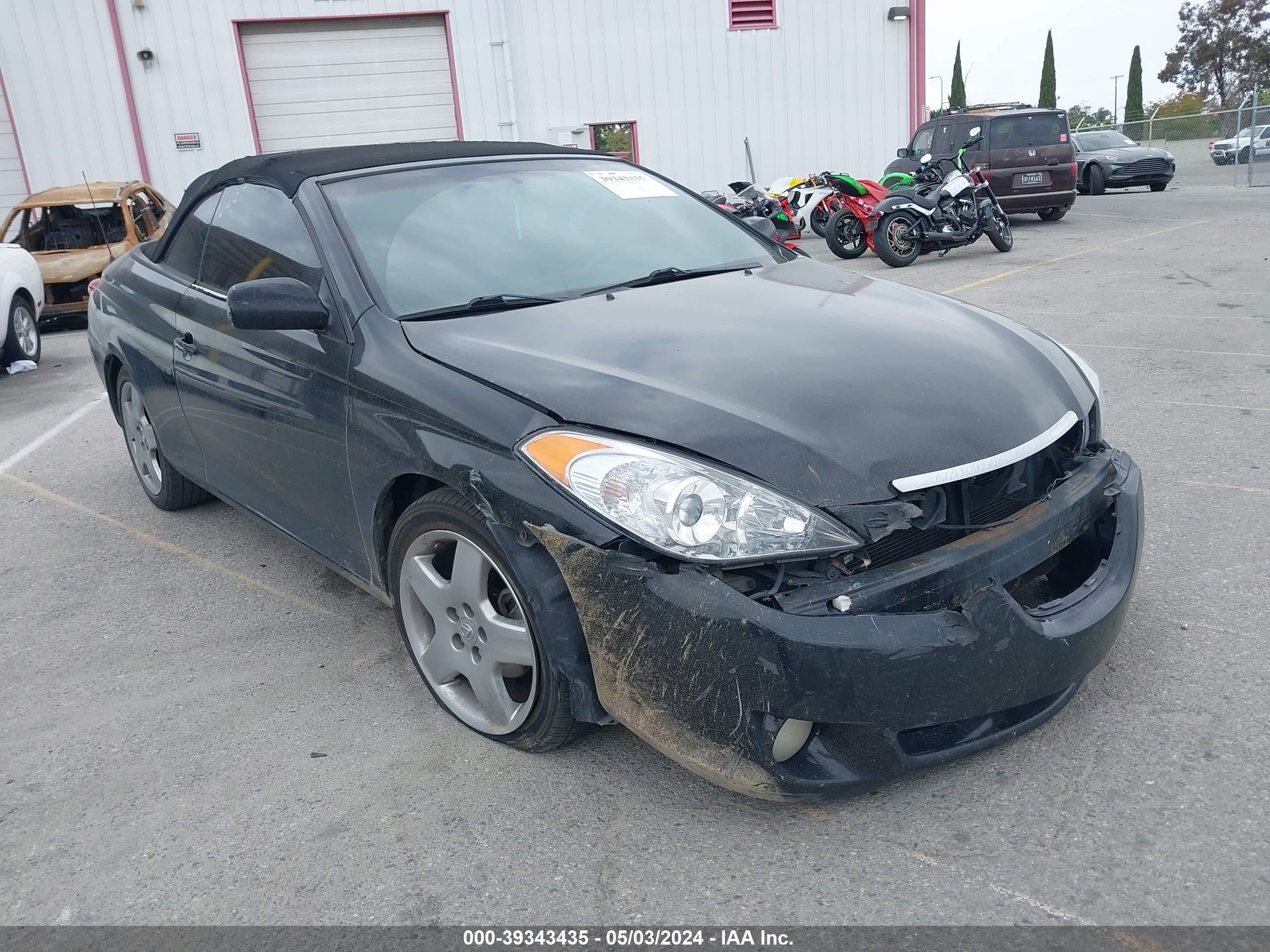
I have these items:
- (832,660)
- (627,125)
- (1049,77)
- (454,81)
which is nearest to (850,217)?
(627,125)

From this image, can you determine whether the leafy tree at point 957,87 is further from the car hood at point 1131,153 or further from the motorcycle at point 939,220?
the motorcycle at point 939,220

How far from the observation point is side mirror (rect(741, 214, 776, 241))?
4.06 meters

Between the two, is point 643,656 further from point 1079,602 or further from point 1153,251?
point 1153,251

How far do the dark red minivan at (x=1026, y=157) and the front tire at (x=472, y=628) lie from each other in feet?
45.1

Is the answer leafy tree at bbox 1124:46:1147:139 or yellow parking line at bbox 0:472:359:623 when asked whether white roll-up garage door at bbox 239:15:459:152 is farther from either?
leafy tree at bbox 1124:46:1147:139

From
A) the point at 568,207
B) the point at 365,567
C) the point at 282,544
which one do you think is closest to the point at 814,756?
the point at 365,567

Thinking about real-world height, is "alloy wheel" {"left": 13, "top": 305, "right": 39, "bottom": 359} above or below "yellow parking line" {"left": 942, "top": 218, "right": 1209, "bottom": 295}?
above

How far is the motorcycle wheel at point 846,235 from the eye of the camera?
12820 millimetres

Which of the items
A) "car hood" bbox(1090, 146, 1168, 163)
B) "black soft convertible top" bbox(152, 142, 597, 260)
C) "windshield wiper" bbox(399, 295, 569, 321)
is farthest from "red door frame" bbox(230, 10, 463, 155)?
"windshield wiper" bbox(399, 295, 569, 321)

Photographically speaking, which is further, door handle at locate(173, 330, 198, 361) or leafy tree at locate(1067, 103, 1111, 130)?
leafy tree at locate(1067, 103, 1111, 130)

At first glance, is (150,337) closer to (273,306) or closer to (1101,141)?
(273,306)

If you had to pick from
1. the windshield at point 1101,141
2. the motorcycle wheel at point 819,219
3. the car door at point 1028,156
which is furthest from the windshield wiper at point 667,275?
the windshield at point 1101,141

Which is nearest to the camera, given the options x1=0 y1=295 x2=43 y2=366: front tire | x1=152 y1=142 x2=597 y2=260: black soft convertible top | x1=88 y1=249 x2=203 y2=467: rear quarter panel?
x1=152 y1=142 x2=597 y2=260: black soft convertible top

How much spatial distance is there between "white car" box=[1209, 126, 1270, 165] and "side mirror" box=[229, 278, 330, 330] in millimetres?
22036
